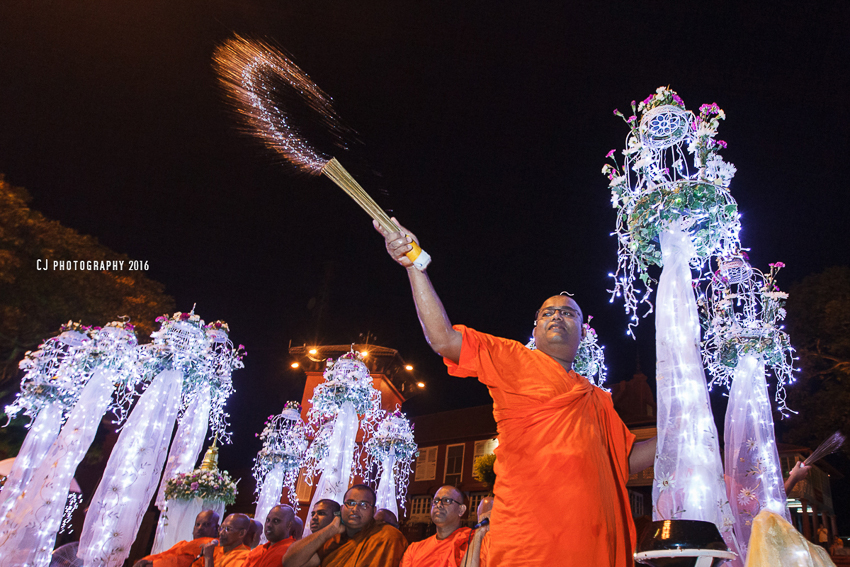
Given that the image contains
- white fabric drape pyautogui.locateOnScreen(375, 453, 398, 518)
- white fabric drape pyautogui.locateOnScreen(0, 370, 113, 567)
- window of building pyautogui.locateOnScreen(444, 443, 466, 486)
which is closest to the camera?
white fabric drape pyautogui.locateOnScreen(0, 370, 113, 567)

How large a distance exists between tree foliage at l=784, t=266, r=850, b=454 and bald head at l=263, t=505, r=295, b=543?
1344cm

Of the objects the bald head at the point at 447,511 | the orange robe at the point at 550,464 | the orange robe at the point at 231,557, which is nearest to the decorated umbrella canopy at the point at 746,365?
the bald head at the point at 447,511

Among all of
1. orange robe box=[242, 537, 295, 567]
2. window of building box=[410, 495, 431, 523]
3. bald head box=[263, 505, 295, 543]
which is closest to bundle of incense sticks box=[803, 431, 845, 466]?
orange robe box=[242, 537, 295, 567]

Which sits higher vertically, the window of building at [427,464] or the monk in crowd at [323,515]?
the window of building at [427,464]

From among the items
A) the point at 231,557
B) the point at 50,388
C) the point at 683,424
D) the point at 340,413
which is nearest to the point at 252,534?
the point at 231,557

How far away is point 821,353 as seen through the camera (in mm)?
13570

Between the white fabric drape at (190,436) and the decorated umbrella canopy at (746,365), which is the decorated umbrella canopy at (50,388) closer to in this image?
the white fabric drape at (190,436)

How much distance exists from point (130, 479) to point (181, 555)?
2553mm

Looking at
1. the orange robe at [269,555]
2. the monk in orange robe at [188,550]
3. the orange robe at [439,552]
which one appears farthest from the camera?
the monk in orange robe at [188,550]

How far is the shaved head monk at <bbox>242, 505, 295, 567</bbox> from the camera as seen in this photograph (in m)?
4.70

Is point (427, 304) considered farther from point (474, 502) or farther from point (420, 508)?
point (420, 508)

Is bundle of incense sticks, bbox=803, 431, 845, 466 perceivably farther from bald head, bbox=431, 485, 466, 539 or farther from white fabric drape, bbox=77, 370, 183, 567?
white fabric drape, bbox=77, 370, 183, 567

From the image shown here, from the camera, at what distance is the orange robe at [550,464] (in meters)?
1.93

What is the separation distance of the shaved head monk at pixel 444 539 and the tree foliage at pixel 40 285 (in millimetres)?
13119
